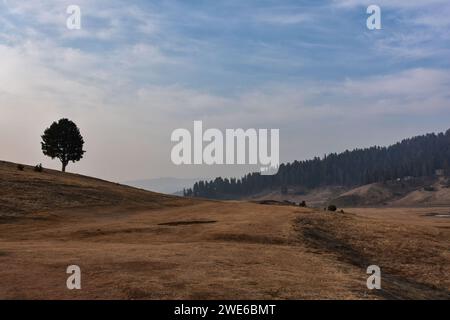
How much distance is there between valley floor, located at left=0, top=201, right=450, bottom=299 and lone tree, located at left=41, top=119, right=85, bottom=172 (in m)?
48.2

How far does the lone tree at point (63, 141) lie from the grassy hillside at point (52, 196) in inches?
1129

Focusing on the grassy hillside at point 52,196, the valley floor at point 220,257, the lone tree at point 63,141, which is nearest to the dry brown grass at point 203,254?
the valley floor at point 220,257

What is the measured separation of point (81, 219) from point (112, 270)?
27.8 meters

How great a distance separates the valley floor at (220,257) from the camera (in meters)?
16.5

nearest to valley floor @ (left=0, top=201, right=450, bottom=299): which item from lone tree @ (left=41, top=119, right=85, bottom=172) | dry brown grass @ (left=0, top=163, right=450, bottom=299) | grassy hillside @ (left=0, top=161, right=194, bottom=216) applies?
dry brown grass @ (left=0, top=163, right=450, bottom=299)

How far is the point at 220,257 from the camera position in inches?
941

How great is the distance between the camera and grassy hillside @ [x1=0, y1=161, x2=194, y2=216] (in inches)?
1900

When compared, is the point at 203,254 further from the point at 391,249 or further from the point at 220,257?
the point at 391,249

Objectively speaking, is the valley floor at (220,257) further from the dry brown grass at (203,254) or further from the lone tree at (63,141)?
the lone tree at (63,141)

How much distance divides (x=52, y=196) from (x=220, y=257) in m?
36.4

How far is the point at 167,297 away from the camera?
15.0 metres

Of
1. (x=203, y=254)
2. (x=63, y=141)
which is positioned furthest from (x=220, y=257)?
(x=63, y=141)
